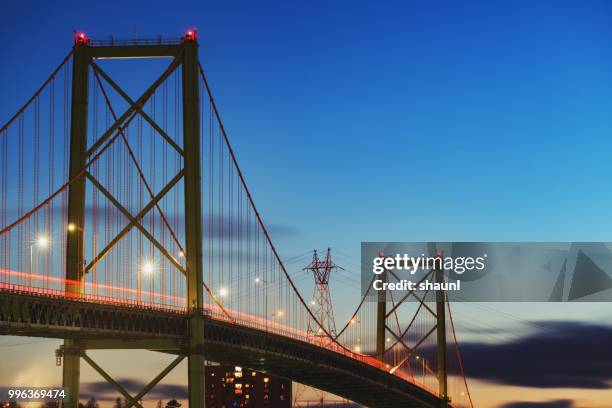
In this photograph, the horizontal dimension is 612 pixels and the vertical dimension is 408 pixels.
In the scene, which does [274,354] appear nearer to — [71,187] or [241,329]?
[241,329]

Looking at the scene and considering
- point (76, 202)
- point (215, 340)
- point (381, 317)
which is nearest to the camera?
point (76, 202)

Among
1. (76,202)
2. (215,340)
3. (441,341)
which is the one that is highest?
(441,341)

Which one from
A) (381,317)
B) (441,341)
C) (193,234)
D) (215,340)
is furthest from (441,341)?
(193,234)

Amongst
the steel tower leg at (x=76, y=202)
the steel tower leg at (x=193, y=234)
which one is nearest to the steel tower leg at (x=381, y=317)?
the steel tower leg at (x=193, y=234)

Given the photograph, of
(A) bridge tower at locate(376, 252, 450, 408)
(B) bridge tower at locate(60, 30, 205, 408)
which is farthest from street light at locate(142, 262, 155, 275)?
(A) bridge tower at locate(376, 252, 450, 408)

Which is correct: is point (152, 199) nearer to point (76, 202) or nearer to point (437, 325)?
point (76, 202)

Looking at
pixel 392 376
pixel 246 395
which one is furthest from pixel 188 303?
pixel 246 395

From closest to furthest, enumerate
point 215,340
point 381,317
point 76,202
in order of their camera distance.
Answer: point 76,202 → point 215,340 → point 381,317
